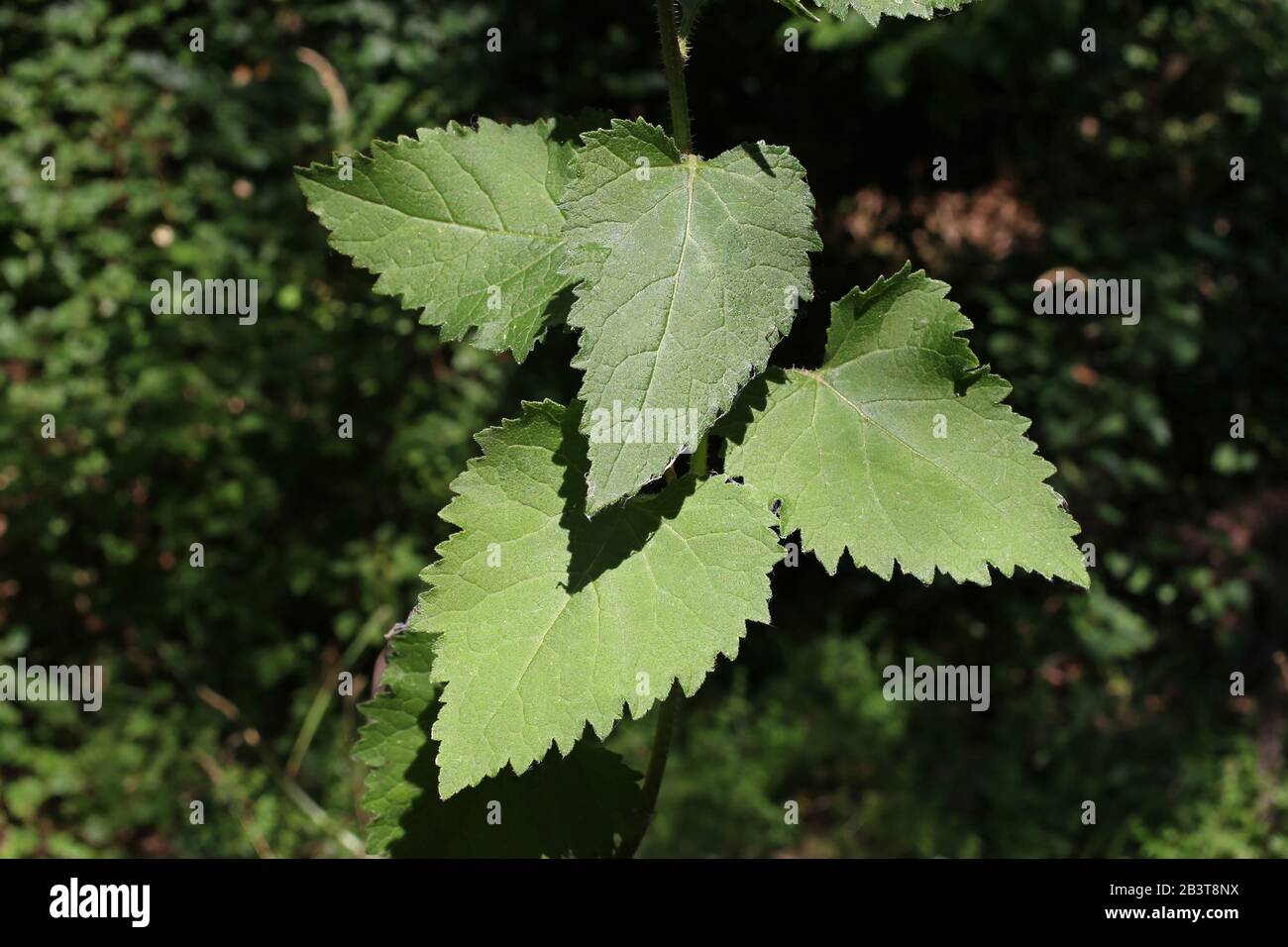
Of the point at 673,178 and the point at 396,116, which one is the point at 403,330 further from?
the point at 673,178

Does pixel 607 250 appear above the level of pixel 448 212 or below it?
below

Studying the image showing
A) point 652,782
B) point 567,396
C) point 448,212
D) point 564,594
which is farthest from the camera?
point 567,396


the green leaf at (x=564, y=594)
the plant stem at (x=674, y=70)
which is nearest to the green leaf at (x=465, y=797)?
the green leaf at (x=564, y=594)

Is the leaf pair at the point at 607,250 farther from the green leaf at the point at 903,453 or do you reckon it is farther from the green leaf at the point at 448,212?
the green leaf at the point at 903,453

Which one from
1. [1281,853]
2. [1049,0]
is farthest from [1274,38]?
[1281,853]

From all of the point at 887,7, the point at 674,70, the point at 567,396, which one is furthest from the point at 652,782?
the point at 567,396

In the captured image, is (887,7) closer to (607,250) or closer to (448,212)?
(607,250)

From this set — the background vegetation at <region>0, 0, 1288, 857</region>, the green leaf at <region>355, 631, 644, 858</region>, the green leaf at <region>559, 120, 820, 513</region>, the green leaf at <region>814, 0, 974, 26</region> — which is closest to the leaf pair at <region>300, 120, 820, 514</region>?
the green leaf at <region>559, 120, 820, 513</region>
